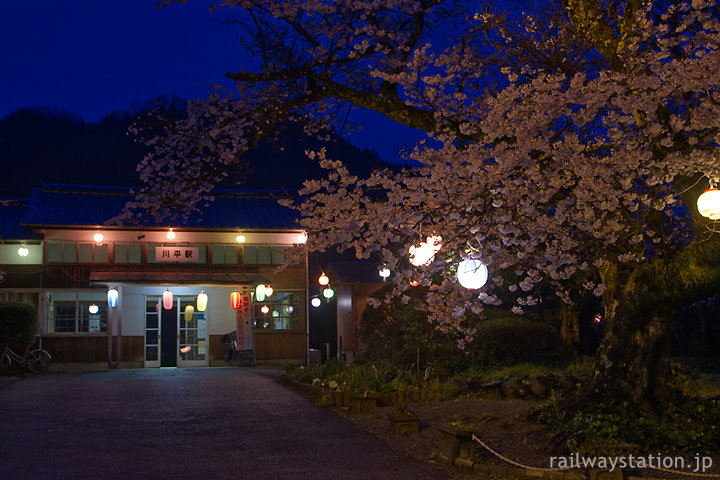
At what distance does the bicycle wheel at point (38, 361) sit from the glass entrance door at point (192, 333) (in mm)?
4650

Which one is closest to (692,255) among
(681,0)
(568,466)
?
(568,466)

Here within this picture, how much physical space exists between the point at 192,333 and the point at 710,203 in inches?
841

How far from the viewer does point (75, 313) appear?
23.9 meters

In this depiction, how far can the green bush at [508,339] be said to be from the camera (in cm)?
1457

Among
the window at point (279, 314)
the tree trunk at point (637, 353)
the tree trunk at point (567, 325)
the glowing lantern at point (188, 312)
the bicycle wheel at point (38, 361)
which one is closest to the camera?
the tree trunk at point (637, 353)

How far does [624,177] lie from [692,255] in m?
1.18

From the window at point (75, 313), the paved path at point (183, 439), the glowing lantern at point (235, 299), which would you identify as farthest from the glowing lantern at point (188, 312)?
the paved path at point (183, 439)

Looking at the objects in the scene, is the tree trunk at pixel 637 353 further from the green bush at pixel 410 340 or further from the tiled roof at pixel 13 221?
the tiled roof at pixel 13 221

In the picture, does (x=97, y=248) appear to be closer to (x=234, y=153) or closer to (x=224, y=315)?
(x=224, y=315)

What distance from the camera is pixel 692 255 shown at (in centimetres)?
757

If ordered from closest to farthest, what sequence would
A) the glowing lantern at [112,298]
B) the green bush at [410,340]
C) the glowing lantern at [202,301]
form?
the green bush at [410,340] → the glowing lantern at [112,298] → the glowing lantern at [202,301]

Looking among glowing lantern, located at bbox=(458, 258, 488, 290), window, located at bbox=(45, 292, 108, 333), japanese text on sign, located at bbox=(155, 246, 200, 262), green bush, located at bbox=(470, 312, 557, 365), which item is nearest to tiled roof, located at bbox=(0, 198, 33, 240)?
window, located at bbox=(45, 292, 108, 333)

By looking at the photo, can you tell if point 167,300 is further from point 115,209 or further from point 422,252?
point 422,252

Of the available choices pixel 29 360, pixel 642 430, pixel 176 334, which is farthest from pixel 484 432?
pixel 176 334
